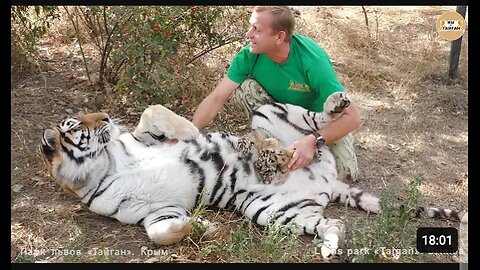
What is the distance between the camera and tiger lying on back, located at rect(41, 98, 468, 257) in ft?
7.29

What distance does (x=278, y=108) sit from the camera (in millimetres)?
2428

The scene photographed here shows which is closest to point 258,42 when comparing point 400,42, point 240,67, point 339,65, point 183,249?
point 240,67

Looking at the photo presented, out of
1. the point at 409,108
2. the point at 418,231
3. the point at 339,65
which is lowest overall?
the point at 418,231

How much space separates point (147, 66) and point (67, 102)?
349mm

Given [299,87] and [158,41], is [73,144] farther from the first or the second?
[299,87]

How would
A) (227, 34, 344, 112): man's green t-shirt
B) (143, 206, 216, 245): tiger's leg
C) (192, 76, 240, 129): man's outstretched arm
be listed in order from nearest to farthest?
(143, 206, 216, 245): tiger's leg → (227, 34, 344, 112): man's green t-shirt → (192, 76, 240, 129): man's outstretched arm

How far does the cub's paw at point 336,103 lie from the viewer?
227 centimetres

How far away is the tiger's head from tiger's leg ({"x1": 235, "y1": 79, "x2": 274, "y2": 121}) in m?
0.53

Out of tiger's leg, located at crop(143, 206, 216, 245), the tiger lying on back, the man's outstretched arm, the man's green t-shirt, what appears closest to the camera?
tiger's leg, located at crop(143, 206, 216, 245)

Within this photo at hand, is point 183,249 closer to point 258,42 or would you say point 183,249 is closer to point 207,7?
point 258,42

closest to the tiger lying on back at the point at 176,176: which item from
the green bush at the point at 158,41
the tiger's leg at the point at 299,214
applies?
the tiger's leg at the point at 299,214
